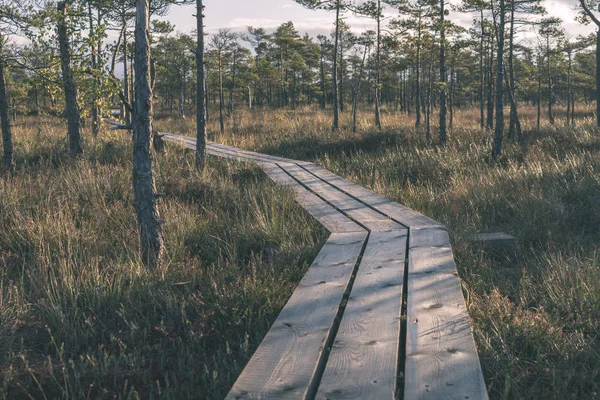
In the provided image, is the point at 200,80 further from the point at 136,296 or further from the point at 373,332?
the point at 373,332

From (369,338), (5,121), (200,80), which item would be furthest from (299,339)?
(5,121)

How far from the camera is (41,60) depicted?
7961 mm

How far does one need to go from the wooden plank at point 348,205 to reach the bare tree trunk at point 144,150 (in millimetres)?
2189

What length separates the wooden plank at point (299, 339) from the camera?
210 centimetres

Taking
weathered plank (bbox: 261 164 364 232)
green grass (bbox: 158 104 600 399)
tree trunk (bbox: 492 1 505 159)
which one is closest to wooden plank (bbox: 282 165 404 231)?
weathered plank (bbox: 261 164 364 232)

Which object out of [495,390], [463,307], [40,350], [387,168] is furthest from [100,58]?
[387,168]

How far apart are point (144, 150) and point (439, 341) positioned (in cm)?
288

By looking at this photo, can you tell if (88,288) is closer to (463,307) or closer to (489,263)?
(463,307)

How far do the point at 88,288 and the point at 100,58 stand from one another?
2656 millimetres

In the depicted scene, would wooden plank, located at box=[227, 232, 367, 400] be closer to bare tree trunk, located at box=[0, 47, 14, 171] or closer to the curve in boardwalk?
the curve in boardwalk

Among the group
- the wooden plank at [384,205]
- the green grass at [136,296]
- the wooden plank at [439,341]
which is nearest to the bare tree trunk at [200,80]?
the wooden plank at [384,205]

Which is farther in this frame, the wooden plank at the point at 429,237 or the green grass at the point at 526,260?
the wooden plank at the point at 429,237

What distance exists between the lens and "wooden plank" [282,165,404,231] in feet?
16.8

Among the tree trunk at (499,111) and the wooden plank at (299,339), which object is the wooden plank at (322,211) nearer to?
the wooden plank at (299,339)
